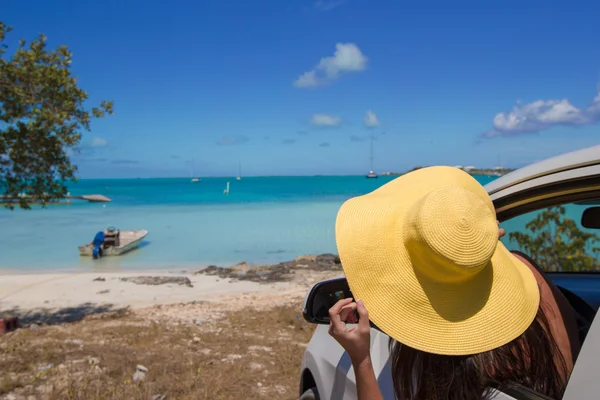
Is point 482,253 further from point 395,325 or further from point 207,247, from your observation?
point 207,247

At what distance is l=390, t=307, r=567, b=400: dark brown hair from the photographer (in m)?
1.39

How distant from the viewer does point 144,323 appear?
8.80 metres

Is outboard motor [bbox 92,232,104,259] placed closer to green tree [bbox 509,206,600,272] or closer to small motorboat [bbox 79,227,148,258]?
small motorboat [bbox 79,227,148,258]

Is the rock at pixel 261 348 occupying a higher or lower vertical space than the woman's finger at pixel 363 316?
lower

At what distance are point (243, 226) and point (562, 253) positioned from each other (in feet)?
107

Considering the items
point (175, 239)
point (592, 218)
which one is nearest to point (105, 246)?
point (175, 239)

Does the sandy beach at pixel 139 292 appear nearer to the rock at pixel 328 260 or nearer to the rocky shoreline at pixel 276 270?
the rocky shoreline at pixel 276 270

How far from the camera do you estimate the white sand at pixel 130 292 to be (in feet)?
39.2

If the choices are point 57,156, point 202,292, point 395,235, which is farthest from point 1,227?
point 395,235

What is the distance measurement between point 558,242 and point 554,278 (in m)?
3.39

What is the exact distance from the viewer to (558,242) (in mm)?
5801

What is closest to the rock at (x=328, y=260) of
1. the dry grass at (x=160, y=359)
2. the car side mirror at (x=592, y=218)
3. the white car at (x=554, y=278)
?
the dry grass at (x=160, y=359)

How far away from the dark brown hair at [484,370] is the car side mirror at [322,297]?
751mm

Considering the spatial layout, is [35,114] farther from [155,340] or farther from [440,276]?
[440,276]
